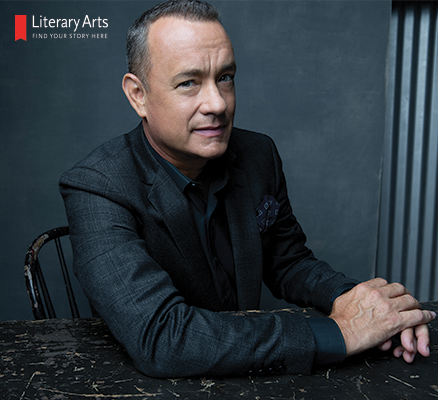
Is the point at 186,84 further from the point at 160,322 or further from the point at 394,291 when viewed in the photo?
the point at 394,291

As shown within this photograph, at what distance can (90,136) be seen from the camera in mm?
2701

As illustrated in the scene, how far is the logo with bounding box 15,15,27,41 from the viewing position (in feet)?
8.45

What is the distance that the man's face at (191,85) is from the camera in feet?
4.31

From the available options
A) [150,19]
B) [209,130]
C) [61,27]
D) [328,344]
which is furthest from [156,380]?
[61,27]

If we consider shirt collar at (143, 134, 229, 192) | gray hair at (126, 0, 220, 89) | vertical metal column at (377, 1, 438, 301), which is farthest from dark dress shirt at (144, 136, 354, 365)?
vertical metal column at (377, 1, 438, 301)

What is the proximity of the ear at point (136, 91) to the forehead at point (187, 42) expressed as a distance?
120 mm

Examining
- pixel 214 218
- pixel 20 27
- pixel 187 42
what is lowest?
pixel 214 218

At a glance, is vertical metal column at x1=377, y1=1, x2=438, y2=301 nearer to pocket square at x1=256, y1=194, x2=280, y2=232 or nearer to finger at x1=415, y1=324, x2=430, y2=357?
pocket square at x1=256, y1=194, x2=280, y2=232

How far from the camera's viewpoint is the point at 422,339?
1.05 meters

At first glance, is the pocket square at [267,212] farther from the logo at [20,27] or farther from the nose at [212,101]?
the logo at [20,27]

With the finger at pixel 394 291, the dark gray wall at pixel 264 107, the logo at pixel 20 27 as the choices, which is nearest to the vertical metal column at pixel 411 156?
the dark gray wall at pixel 264 107

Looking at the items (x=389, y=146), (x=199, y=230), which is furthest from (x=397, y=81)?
(x=199, y=230)

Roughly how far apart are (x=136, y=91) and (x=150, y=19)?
0.23 m

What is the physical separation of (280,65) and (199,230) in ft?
5.45
